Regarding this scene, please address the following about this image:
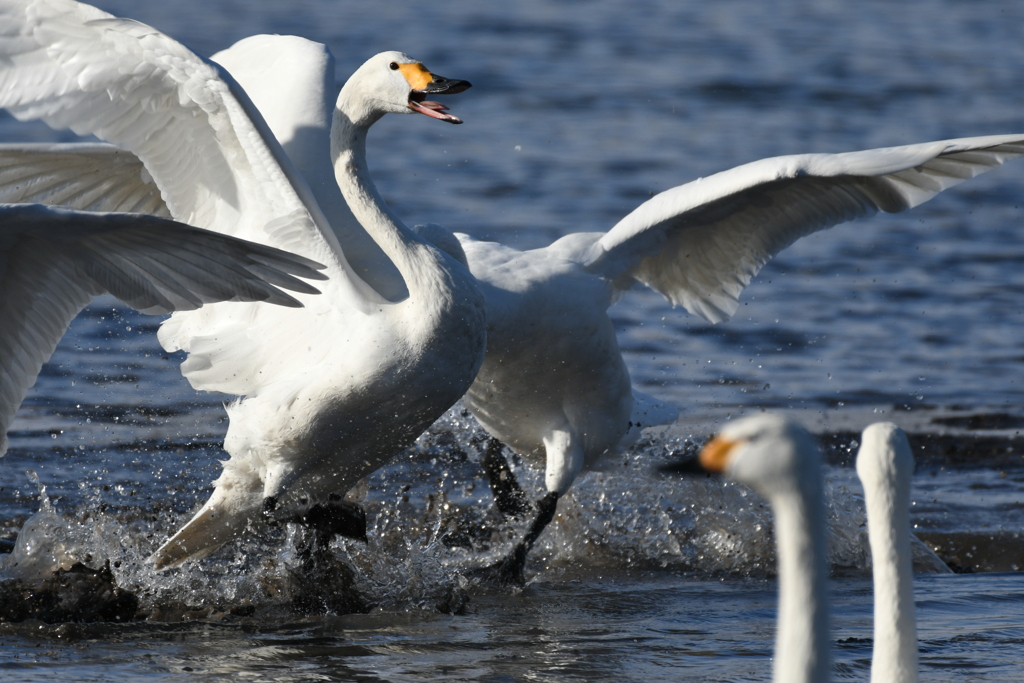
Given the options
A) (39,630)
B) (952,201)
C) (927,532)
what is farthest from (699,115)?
(39,630)

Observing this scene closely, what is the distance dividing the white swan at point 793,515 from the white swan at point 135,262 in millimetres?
2180

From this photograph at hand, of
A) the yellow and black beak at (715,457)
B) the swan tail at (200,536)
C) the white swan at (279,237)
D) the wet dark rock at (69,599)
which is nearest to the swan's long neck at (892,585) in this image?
the yellow and black beak at (715,457)

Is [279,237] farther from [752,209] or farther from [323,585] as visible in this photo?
[752,209]

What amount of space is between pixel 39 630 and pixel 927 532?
4263mm

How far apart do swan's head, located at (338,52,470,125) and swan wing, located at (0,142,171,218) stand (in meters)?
1.43

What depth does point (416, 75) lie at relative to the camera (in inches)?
227

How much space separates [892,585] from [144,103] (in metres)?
3.54

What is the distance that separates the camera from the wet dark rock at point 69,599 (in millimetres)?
5578

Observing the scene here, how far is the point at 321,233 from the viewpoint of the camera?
5.59 m

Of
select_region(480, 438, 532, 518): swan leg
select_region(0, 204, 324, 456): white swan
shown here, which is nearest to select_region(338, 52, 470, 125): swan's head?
select_region(0, 204, 324, 456): white swan

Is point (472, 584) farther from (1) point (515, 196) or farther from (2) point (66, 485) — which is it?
(1) point (515, 196)

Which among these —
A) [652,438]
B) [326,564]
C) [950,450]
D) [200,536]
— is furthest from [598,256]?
[950,450]

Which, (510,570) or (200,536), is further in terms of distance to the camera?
(510,570)

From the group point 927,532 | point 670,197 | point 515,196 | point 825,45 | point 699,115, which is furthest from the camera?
point 825,45
